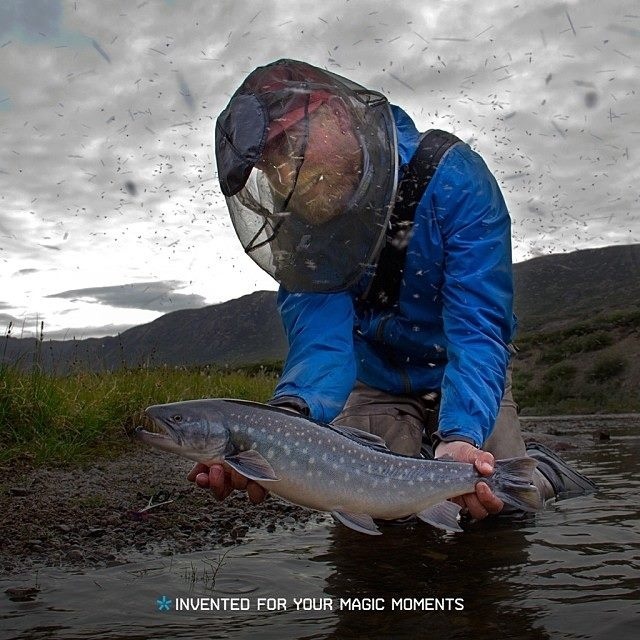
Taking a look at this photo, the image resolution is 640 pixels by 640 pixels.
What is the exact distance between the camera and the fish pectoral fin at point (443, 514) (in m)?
3.50

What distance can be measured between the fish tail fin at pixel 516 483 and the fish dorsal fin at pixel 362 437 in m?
0.52

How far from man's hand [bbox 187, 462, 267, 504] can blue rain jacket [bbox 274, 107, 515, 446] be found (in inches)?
27.7

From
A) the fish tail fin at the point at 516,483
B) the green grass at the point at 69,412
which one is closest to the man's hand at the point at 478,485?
the fish tail fin at the point at 516,483

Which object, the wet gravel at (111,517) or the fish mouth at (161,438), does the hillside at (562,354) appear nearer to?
the wet gravel at (111,517)

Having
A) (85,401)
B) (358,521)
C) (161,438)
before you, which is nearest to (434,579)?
(358,521)

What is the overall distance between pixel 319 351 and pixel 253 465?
1.26 metres

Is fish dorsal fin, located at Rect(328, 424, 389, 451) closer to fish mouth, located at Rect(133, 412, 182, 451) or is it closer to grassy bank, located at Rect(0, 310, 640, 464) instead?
fish mouth, located at Rect(133, 412, 182, 451)

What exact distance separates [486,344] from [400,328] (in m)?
0.97

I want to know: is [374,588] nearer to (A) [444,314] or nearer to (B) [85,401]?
(A) [444,314]

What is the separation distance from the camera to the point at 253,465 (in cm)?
339

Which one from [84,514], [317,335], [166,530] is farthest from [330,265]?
[84,514]

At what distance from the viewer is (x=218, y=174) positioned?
4.12 m

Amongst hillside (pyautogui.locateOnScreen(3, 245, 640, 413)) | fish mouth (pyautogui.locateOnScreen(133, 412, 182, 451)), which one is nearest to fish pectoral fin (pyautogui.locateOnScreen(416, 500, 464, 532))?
fish mouth (pyautogui.locateOnScreen(133, 412, 182, 451))

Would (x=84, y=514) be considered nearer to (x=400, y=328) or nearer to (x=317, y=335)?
(x=317, y=335)
